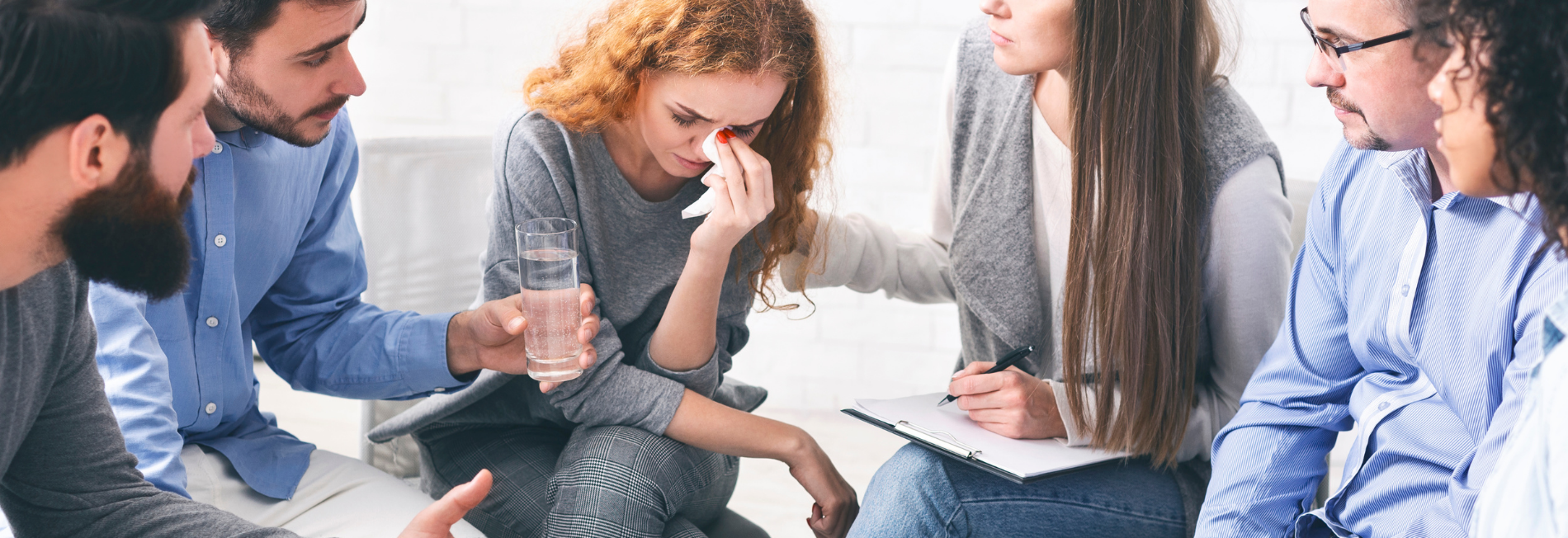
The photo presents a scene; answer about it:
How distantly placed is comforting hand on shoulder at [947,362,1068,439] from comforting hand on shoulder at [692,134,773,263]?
377 millimetres

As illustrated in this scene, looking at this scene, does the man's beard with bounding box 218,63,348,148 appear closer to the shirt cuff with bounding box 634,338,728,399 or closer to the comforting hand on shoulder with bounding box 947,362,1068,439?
the shirt cuff with bounding box 634,338,728,399

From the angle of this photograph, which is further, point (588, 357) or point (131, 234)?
point (588, 357)

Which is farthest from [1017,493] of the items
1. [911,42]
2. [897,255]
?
[911,42]

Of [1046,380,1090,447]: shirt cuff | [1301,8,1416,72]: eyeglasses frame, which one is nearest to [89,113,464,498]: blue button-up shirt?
[1046,380,1090,447]: shirt cuff

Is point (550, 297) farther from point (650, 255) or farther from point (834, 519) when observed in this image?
point (834, 519)

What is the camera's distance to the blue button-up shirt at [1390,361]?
1085 mm

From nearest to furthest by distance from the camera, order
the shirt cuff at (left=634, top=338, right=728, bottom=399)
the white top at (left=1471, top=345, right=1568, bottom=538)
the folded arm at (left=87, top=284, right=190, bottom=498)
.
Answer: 1. the white top at (left=1471, top=345, right=1568, bottom=538)
2. the folded arm at (left=87, top=284, right=190, bottom=498)
3. the shirt cuff at (left=634, top=338, right=728, bottom=399)

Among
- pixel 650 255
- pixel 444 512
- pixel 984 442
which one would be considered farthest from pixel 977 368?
pixel 444 512

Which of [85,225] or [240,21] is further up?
[240,21]

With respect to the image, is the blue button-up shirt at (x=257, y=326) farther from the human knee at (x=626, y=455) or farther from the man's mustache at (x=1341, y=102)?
the man's mustache at (x=1341, y=102)

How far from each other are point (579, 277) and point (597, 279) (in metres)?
0.07

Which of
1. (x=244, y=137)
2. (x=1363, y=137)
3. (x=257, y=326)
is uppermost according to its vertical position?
(x=1363, y=137)

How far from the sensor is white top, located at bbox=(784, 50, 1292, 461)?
148 cm

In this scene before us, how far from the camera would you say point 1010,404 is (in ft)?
4.88
